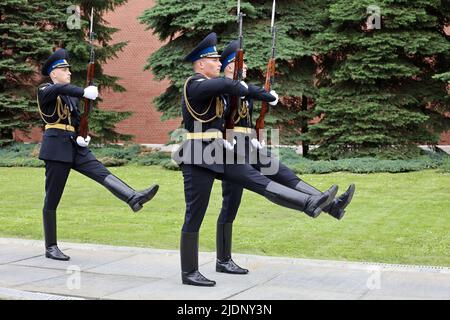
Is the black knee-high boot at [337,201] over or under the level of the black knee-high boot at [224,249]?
over

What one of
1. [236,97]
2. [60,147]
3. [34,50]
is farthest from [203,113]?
[34,50]

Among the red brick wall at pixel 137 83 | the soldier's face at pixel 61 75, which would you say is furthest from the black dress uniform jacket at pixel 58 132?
the red brick wall at pixel 137 83

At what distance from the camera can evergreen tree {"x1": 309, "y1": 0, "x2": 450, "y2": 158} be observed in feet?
51.7

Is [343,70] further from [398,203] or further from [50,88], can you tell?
[50,88]

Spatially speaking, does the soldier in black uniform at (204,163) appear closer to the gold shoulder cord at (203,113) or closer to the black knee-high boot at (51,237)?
the gold shoulder cord at (203,113)

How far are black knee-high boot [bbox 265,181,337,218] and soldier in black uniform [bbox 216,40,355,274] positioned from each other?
0.33 meters

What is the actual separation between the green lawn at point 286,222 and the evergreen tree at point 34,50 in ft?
19.1

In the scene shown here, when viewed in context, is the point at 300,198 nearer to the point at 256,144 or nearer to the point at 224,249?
the point at 256,144

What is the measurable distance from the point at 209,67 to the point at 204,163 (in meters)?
0.81

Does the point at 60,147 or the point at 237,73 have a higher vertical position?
the point at 237,73

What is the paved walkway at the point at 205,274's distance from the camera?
18.2 feet

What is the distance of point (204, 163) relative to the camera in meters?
5.75
